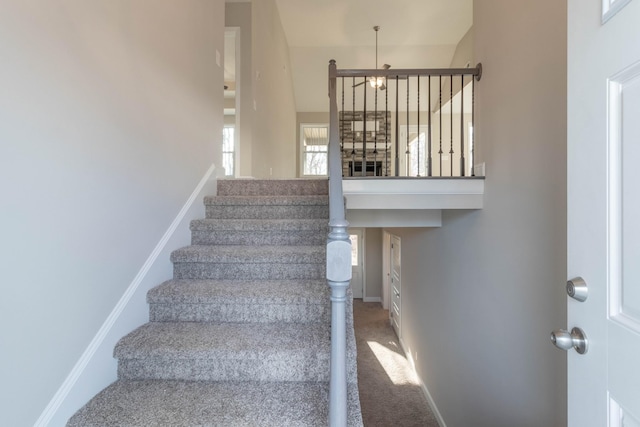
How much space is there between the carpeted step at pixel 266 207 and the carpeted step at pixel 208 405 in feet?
4.45

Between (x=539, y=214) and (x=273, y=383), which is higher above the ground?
(x=539, y=214)

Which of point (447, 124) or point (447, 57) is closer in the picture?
point (447, 57)

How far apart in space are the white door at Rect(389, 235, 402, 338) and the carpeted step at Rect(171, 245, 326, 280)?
4.14m

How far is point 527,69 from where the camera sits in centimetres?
181

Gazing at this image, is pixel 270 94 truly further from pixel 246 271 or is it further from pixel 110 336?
pixel 110 336

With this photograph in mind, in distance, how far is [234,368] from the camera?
1.43 m

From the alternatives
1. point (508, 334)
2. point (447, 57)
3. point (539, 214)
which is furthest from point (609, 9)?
point (447, 57)

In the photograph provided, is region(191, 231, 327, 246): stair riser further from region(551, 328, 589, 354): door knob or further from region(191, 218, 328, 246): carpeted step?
region(551, 328, 589, 354): door knob

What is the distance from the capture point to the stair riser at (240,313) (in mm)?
1688

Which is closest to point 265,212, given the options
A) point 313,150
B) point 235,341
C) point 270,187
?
point 270,187

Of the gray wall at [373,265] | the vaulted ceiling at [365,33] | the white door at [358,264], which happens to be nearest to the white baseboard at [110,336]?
the vaulted ceiling at [365,33]

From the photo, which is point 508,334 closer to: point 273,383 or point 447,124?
point 273,383

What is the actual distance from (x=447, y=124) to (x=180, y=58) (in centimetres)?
708

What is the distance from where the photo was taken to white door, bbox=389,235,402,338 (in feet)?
19.1
